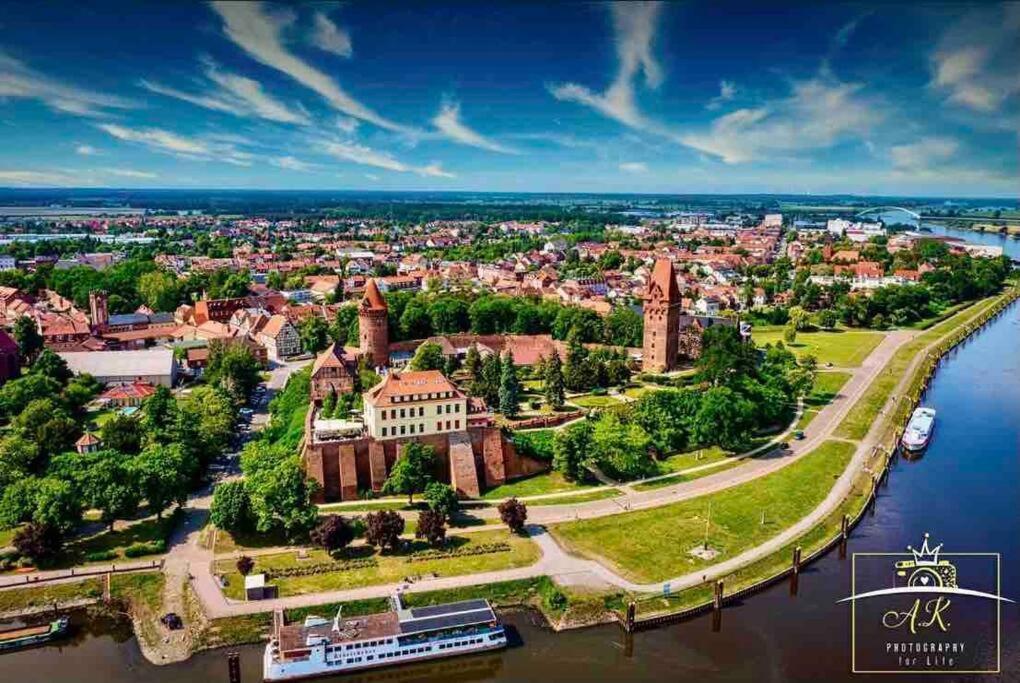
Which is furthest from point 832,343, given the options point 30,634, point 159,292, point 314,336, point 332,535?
point 159,292

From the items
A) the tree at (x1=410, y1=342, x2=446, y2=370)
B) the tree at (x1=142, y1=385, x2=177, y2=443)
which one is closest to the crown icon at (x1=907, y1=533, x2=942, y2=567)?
the tree at (x1=410, y1=342, x2=446, y2=370)

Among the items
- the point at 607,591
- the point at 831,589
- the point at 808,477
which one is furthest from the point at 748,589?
the point at 808,477

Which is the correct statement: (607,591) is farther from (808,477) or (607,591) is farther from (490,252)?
(490,252)

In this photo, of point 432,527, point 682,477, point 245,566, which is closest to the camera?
point 245,566

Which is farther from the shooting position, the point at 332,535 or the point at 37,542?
the point at 332,535

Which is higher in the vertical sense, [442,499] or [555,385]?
[555,385]

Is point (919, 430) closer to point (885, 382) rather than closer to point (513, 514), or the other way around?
point (885, 382)
